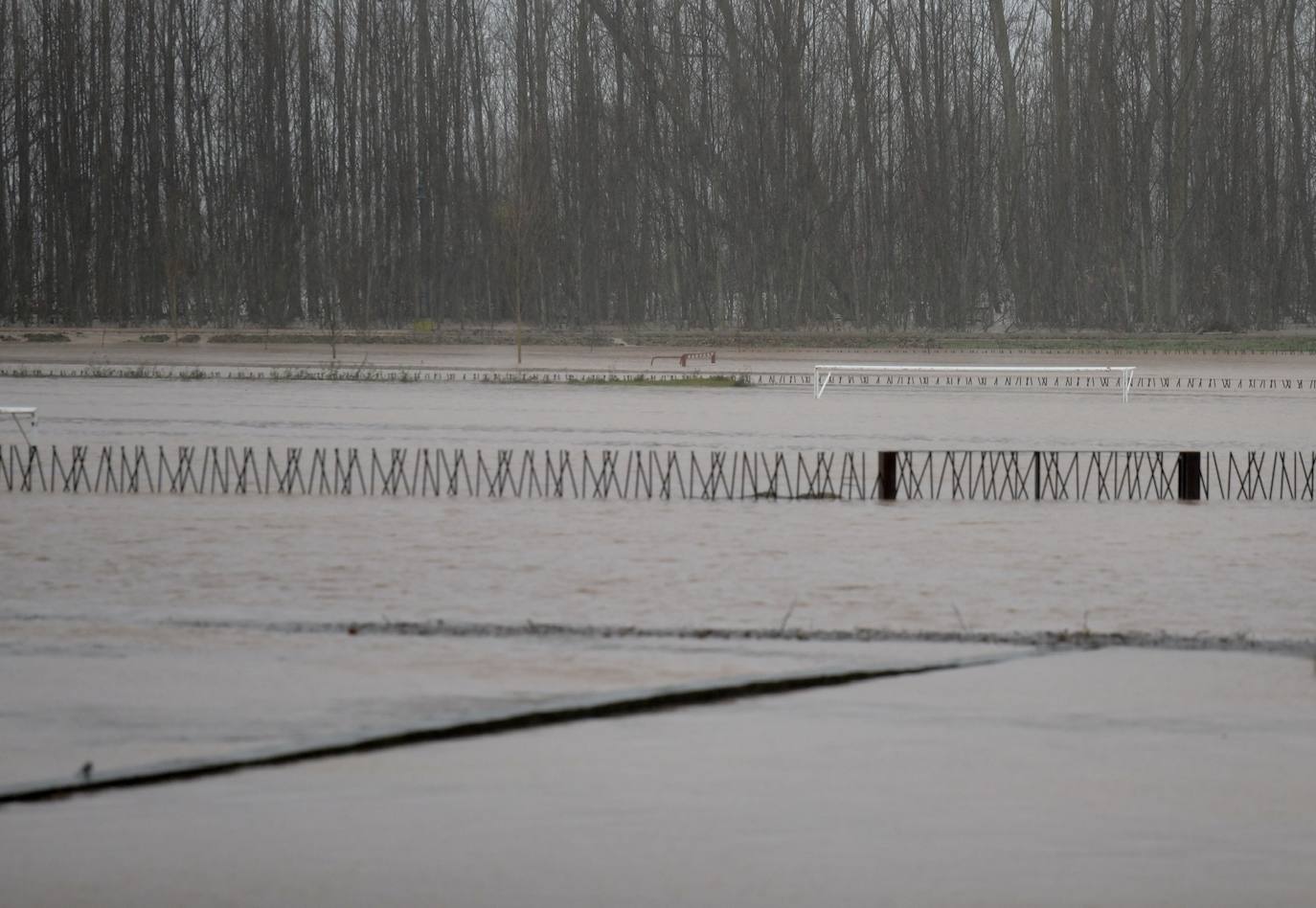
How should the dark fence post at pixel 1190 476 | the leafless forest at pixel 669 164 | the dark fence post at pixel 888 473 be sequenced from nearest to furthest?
the dark fence post at pixel 888 473
the dark fence post at pixel 1190 476
the leafless forest at pixel 669 164

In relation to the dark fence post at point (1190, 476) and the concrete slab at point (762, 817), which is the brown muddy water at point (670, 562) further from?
the concrete slab at point (762, 817)

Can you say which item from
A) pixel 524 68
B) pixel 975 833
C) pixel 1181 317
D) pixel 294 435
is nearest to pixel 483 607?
pixel 975 833

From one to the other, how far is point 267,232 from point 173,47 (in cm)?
705

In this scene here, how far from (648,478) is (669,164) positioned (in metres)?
42.0

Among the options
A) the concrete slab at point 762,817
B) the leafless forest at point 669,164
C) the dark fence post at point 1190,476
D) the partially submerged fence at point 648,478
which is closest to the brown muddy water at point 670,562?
the dark fence post at point 1190,476

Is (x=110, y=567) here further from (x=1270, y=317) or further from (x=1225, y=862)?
(x=1270, y=317)

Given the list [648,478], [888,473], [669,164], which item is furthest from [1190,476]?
[669,164]

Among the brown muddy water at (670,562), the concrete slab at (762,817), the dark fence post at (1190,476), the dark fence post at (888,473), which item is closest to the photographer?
the concrete slab at (762,817)

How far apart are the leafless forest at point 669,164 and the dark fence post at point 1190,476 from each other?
35.8 metres

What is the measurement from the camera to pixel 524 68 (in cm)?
6141

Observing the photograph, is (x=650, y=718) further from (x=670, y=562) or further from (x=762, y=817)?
(x=670, y=562)

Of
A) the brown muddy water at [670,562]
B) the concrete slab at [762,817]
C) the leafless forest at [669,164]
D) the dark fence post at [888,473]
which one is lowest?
the concrete slab at [762,817]

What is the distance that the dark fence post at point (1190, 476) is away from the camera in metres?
16.8

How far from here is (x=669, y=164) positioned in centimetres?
5862
